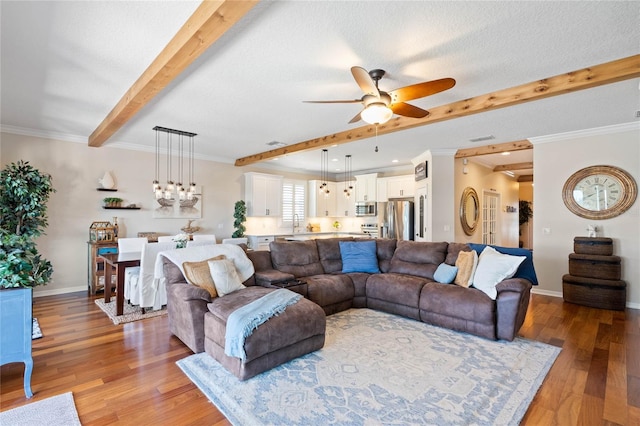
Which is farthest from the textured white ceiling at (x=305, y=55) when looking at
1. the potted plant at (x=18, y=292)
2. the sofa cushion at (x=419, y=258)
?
the sofa cushion at (x=419, y=258)

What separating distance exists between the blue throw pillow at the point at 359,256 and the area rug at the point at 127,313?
2675mm

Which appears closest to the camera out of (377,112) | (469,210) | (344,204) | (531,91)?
(377,112)

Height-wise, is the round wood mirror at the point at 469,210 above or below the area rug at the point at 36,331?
above

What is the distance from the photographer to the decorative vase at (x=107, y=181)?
5.33m

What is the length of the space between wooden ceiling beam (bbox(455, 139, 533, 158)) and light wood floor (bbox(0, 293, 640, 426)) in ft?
9.78

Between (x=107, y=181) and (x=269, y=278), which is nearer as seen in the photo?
(x=269, y=278)

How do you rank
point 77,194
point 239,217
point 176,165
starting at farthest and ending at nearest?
point 239,217
point 176,165
point 77,194

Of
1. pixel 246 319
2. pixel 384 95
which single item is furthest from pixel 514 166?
pixel 246 319

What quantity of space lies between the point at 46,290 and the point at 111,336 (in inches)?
107

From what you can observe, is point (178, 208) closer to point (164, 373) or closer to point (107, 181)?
point (107, 181)

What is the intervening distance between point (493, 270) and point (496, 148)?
3195mm

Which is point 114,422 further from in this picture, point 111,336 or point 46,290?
point 46,290

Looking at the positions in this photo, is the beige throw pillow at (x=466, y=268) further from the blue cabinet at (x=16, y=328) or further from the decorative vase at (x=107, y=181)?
the decorative vase at (x=107, y=181)

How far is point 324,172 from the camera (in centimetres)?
928
